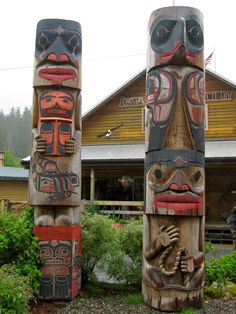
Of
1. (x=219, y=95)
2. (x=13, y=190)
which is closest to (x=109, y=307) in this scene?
(x=219, y=95)

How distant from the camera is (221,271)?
799 cm

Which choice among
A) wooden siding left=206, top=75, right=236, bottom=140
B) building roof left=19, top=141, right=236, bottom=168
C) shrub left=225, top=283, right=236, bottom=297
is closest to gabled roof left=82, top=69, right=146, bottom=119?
building roof left=19, top=141, right=236, bottom=168

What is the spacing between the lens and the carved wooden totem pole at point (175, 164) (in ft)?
20.4

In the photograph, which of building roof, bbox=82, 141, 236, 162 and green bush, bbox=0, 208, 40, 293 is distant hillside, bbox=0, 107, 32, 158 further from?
green bush, bbox=0, 208, 40, 293

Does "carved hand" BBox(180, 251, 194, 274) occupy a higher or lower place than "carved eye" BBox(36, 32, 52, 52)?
lower

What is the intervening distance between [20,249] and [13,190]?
21.7 metres

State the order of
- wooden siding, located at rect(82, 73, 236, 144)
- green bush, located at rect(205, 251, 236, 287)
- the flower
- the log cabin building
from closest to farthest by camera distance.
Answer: green bush, located at rect(205, 251, 236, 287) < the log cabin building < wooden siding, located at rect(82, 73, 236, 144) < the flower

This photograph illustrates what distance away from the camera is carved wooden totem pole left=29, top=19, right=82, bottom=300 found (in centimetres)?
689

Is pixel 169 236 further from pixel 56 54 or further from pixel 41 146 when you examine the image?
pixel 56 54

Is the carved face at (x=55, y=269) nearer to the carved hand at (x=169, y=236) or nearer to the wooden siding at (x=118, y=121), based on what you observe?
the carved hand at (x=169, y=236)

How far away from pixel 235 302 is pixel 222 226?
860 cm

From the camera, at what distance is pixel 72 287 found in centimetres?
693

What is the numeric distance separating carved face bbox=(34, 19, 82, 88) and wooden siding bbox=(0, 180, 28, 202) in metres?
21.3

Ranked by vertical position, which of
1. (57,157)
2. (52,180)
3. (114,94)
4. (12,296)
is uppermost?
(114,94)
